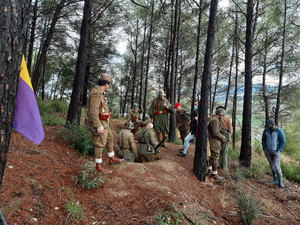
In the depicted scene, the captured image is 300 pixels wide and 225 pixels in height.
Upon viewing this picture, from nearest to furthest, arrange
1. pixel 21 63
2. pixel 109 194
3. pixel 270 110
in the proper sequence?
pixel 21 63 < pixel 109 194 < pixel 270 110

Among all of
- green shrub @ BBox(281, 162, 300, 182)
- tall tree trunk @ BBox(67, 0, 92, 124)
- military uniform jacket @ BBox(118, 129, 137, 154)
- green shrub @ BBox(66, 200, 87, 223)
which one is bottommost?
green shrub @ BBox(281, 162, 300, 182)

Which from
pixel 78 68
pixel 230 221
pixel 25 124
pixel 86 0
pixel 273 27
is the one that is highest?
pixel 273 27

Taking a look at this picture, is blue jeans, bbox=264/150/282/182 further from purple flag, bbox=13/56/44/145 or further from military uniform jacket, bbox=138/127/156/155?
purple flag, bbox=13/56/44/145

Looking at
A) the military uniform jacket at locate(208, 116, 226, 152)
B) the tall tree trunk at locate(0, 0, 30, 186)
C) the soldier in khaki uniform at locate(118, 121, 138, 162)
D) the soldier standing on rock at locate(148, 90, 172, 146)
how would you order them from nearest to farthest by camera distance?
the tall tree trunk at locate(0, 0, 30, 186) < the military uniform jacket at locate(208, 116, 226, 152) < the soldier in khaki uniform at locate(118, 121, 138, 162) < the soldier standing on rock at locate(148, 90, 172, 146)

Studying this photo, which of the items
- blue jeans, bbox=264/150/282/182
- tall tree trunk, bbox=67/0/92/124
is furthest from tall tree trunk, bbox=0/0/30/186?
blue jeans, bbox=264/150/282/182

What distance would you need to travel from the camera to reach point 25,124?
1.61 m

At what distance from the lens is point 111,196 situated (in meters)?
3.01

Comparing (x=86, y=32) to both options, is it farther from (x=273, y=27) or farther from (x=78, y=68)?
(x=273, y=27)

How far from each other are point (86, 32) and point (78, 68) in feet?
4.15

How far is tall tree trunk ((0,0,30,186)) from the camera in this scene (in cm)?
137

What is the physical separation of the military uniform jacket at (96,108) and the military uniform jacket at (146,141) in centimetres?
204

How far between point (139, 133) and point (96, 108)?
8.30 feet

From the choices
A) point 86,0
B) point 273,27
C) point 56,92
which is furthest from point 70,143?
point 56,92

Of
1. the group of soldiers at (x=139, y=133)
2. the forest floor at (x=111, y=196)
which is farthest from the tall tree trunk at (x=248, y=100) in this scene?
the forest floor at (x=111, y=196)
